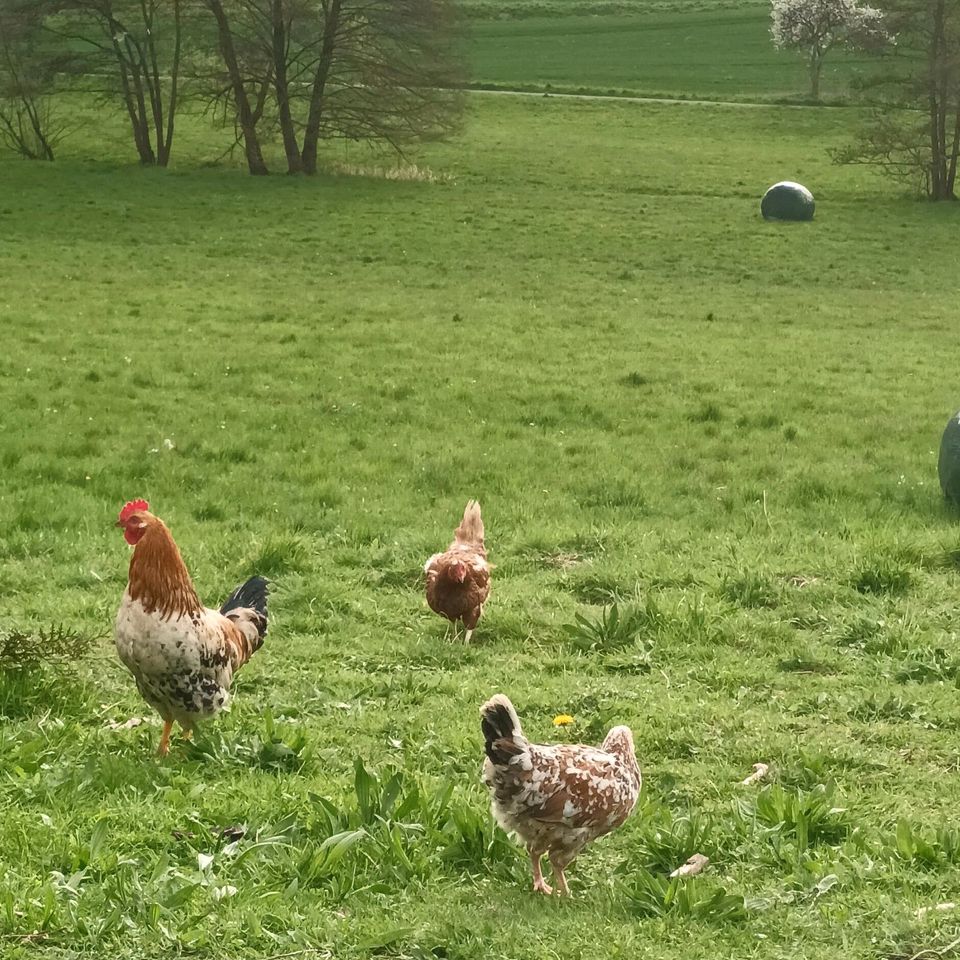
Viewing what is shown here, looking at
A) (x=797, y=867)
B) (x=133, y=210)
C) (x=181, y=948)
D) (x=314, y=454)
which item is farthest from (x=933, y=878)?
(x=133, y=210)

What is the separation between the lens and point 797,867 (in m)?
5.05

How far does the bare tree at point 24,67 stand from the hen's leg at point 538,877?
41.7 meters

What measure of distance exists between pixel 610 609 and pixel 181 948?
4493mm

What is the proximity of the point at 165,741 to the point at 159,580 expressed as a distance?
82cm

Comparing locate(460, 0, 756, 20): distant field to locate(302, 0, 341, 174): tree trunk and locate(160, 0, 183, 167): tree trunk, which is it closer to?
locate(160, 0, 183, 167): tree trunk

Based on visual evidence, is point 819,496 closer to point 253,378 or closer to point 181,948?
point 253,378

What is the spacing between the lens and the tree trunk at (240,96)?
40.0 metres

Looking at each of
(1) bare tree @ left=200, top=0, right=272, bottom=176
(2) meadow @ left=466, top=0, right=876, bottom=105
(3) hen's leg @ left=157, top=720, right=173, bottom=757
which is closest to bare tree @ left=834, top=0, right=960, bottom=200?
(2) meadow @ left=466, top=0, right=876, bottom=105

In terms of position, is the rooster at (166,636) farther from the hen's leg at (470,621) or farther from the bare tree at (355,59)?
the bare tree at (355,59)

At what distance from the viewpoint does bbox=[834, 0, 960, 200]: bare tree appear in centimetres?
4081

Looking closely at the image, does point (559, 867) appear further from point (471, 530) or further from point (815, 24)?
point (815, 24)

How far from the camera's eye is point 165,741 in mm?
6184

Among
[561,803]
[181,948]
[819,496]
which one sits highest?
[561,803]

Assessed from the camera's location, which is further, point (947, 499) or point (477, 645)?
point (947, 499)
